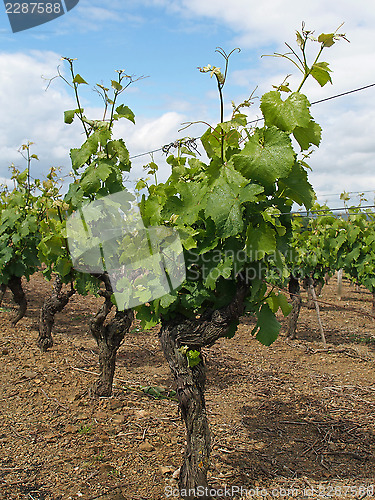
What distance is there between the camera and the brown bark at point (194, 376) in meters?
3.12

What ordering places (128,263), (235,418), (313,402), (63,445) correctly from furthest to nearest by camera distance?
(313,402) → (235,418) → (63,445) → (128,263)

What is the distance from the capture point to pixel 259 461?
12.6 ft

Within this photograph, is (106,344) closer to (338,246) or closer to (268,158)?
(268,158)

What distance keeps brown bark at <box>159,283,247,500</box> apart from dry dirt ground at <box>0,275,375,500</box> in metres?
0.29

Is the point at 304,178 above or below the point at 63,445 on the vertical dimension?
above

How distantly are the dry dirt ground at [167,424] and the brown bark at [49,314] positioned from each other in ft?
0.56

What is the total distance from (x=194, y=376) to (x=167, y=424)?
1.42 m

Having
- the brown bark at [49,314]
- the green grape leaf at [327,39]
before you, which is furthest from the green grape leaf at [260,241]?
the brown bark at [49,314]

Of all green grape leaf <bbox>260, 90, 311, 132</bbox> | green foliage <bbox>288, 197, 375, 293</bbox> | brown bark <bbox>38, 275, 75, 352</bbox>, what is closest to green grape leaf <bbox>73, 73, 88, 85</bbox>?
green grape leaf <bbox>260, 90, 311, 132</bbox>

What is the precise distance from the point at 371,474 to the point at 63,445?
8.96 ft

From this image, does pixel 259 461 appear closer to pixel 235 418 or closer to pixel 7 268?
pixel 235 418

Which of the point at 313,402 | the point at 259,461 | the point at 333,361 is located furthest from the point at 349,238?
the point at 259,461

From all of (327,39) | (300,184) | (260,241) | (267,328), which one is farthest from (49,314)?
(327,39)

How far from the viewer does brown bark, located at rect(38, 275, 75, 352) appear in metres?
6.67
